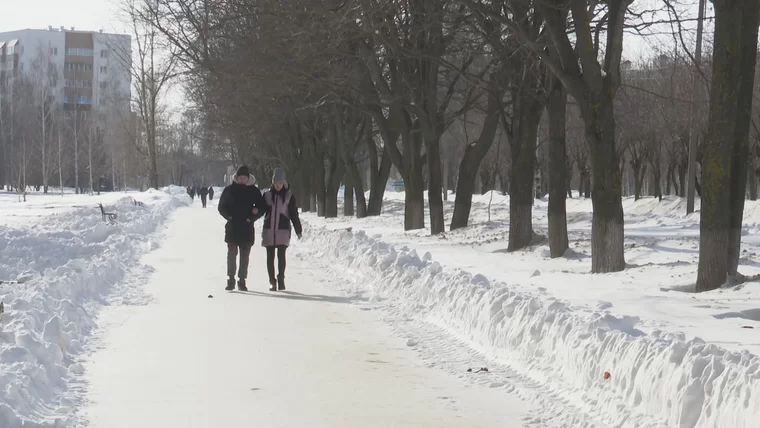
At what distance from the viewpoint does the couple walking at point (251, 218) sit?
15.6m

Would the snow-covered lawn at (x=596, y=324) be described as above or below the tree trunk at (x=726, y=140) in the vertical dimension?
below

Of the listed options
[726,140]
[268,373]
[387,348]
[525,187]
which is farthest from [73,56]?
[268,373]

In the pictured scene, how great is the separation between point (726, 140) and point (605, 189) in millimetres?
3400

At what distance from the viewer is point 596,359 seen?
7777 millimetres

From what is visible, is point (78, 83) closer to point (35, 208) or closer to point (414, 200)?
point (35, 208)

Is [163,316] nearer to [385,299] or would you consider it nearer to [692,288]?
[385,299]

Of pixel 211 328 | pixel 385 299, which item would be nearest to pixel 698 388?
pixel 211 328

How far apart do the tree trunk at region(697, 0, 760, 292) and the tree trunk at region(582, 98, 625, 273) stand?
2735mm

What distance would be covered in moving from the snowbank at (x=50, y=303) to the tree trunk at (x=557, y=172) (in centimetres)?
737

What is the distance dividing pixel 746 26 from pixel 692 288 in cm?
318

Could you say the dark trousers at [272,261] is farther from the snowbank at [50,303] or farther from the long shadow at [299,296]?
the snowbank at [50,303]

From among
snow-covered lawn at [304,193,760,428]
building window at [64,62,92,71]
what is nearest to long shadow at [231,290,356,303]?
snow-covered lawn at [304,193,760,428]

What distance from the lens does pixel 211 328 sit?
11.4 meters

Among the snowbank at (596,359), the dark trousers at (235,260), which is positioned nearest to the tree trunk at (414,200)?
the dark trousers at (235,260)
